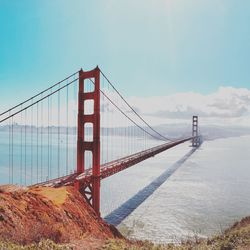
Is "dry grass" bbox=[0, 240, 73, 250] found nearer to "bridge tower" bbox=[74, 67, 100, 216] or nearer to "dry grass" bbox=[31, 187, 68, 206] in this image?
"dry grass" bbox=[31, 187, 68, 206]

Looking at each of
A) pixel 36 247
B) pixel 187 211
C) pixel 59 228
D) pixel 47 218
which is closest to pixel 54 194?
pixel 47 218

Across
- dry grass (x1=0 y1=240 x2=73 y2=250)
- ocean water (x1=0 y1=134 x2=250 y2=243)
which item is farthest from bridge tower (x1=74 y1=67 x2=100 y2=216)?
dry grass (x1=0 y1=240 x2=73 y2=250)

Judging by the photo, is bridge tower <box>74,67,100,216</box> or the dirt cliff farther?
bridge tower <box>74,67,100,216</box>

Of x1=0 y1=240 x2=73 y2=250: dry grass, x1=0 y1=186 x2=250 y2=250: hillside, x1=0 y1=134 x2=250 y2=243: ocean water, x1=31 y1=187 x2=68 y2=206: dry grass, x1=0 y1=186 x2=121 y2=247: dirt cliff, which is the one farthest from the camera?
x1=0 y1=134 x2=250 y2=243: ocean water

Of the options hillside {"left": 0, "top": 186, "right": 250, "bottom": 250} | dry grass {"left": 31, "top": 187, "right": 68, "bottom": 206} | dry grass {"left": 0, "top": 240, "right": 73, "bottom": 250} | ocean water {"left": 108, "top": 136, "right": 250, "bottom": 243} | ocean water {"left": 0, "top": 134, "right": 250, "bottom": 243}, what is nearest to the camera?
dry grass {"left": 0, "top": 240, "right": 73, "bottom": 250}

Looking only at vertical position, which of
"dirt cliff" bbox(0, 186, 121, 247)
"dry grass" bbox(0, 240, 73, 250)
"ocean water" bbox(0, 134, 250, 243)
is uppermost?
"dry grass" bbox(0, 240, 73, 250)

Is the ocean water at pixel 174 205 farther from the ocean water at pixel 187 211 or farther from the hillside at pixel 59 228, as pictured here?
the hillside at pixel 59 228

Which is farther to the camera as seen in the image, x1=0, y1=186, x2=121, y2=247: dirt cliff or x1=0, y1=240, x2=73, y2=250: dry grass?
x1=0, y1=186, x2=121, y2=247: dirt cliff

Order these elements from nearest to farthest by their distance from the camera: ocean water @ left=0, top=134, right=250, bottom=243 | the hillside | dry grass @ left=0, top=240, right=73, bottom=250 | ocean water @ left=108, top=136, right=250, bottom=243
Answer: dry grass @ left=0, top=240, right=73, bottom=250
the hillside
ocean water @ left=108, top=136, right=250, bottom=243
ocean water @ left=0, top=134, right=250, bottom=243

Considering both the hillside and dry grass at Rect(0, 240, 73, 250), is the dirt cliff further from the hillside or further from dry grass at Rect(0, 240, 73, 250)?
dry grass at Rect(0, 240, 73, 250)

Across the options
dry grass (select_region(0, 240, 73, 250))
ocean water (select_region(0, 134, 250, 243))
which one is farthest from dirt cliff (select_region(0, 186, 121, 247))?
ocean water (select_region(0, 134, 250, 243))

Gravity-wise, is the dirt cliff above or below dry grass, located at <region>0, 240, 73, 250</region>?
below

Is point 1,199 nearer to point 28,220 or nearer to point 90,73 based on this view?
point 28,220

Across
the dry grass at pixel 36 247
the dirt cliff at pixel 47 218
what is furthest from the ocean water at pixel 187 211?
the dry grass at pixel 36 247
